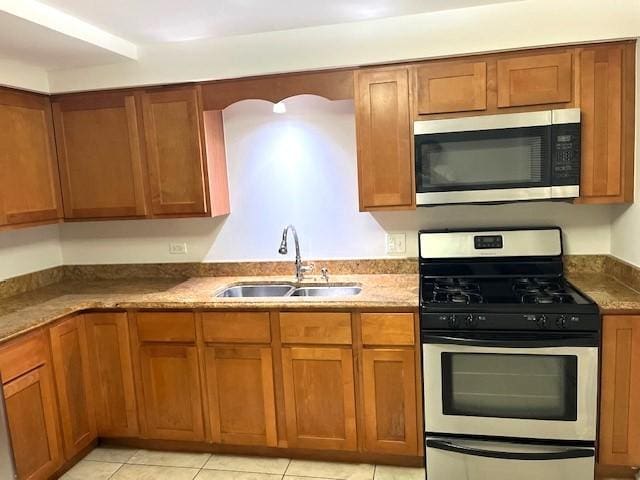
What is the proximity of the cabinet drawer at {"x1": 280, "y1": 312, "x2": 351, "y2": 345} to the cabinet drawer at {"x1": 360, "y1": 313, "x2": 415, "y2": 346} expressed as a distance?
0.30 ft

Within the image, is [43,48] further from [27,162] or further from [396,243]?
[396,243]

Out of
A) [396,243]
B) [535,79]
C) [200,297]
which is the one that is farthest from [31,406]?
[535,79]

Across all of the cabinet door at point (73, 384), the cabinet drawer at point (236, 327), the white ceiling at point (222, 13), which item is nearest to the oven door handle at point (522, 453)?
the cabinet drawer at point (236, 327)

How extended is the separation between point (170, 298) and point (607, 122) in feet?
7.93

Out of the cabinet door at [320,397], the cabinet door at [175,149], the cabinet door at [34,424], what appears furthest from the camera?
the cabinet door at [175,149]

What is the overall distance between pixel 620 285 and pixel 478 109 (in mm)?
1145

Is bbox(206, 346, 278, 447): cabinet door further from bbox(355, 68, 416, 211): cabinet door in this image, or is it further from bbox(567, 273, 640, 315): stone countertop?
bbox(567, 273, 640, 315): stone countertop

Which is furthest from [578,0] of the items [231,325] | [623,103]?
[231,325]

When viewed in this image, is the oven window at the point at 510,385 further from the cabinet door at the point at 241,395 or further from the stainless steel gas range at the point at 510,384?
the cabinet door at the point at 241,395

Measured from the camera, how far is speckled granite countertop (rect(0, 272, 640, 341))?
2.41 m

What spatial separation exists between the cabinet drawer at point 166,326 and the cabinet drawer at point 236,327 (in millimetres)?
93

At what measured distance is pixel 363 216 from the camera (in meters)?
3.05

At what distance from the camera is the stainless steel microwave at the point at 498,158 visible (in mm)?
2416

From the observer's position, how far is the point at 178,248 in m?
3.32
